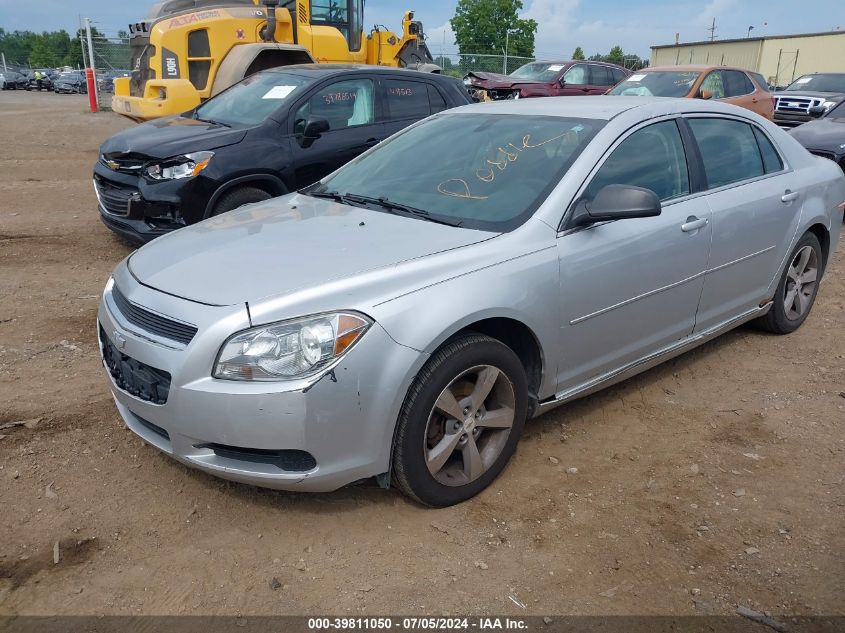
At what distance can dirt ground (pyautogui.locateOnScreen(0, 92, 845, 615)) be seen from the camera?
8.45ft

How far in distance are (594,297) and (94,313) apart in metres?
3.60

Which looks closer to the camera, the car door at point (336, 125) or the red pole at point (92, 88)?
the car door at point (336, 125)

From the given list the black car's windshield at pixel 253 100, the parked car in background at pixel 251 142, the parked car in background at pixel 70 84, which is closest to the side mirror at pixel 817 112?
the parked car in background at pixel 251 142

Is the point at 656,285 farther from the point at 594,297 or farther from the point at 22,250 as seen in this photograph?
the point at 22,250

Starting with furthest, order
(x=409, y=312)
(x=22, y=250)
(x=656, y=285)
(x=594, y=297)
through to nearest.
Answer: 1. (x=22, y=250)
2. (x=656, y=285)
3. (x=594, y=297)
4. (x=409, y=312)

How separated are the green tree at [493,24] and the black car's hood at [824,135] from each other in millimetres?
46730

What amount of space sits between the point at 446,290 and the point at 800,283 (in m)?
3.36

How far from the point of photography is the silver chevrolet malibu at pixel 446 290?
2605mm

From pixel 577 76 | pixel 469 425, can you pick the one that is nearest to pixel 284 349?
pixel 469 425

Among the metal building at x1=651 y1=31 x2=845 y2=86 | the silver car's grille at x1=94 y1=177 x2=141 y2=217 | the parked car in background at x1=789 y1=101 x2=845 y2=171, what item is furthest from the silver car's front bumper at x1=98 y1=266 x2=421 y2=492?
the metal building at x1=651 y1=31 x2=845 y2=86

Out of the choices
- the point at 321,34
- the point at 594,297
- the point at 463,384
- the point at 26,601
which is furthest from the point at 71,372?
the point at 321,34

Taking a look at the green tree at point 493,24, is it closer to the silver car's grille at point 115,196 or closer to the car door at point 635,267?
the silver car's grille at point 115,196

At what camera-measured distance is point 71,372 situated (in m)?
4.20

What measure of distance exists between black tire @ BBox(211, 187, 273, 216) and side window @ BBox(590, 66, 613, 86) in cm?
1396
